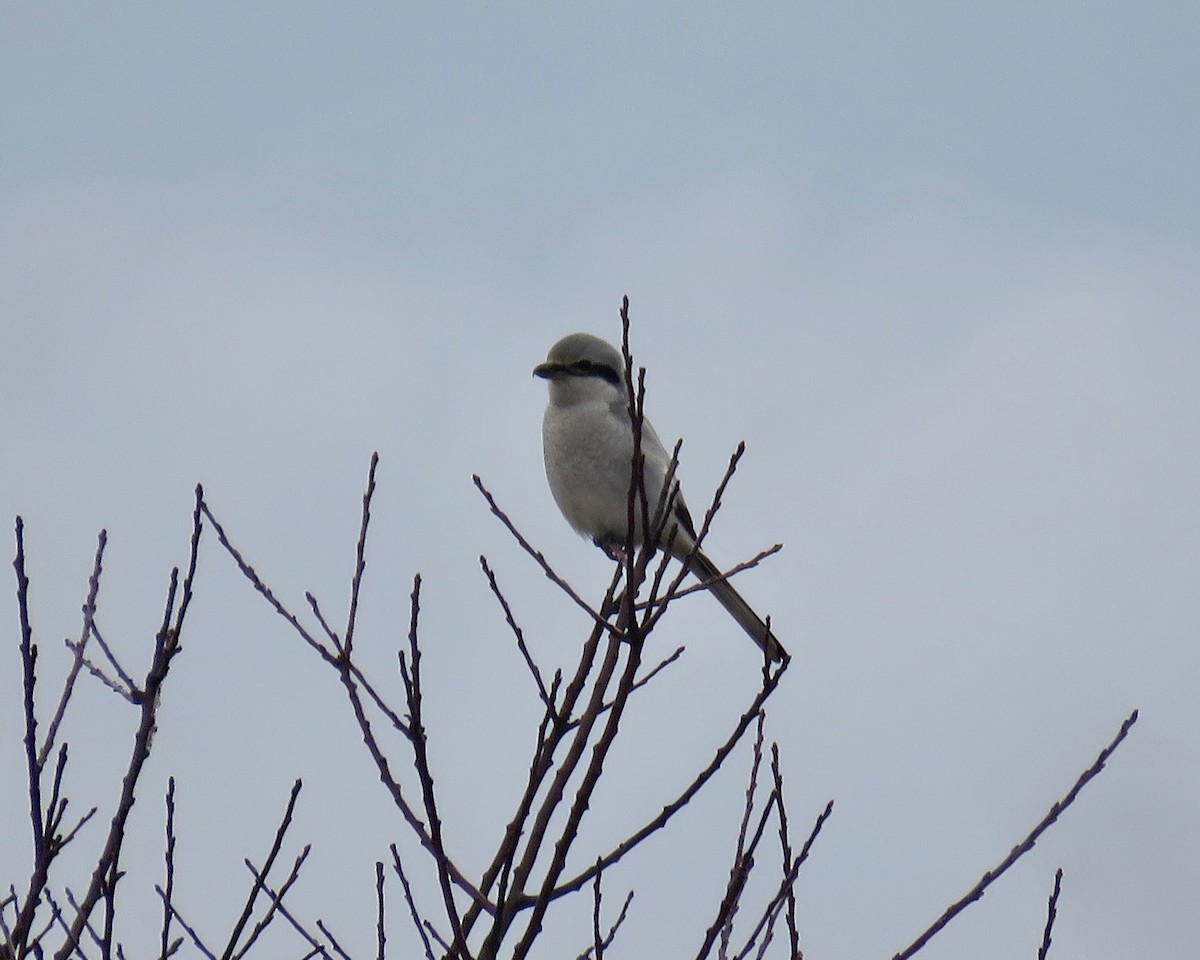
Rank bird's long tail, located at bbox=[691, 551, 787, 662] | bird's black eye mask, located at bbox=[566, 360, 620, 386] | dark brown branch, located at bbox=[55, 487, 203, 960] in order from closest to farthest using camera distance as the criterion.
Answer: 1. dark brown branch, located at bbox=[55, 487, 203, 960]
2. bird's long tail, located at bbox=[691, 551, 787, 662]
3. bird's black eye mask, located at bbox=[566, 360, 620, 386]

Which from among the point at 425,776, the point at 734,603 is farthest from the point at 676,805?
the point at 734,603

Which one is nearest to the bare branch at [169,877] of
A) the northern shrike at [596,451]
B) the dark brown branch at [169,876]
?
the dark brown branch at [169,876]

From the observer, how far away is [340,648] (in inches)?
102

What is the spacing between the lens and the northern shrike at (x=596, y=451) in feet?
16.6

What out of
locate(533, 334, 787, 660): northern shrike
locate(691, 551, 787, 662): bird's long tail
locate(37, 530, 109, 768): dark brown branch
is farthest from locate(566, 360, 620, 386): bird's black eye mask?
locate(37, 530, 109, 768): dark brown branch

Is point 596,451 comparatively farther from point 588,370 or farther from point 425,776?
point 425,776

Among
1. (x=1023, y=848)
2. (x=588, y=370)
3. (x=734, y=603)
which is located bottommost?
(x=1023, y=848)

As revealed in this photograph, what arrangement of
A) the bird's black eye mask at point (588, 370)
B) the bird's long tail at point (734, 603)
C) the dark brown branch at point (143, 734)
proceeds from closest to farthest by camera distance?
1. the dark brown branch at point (143, 734)
2. the bird's long tail at point (734, 603)
3. the bird's black eye mask at point (588, 370)

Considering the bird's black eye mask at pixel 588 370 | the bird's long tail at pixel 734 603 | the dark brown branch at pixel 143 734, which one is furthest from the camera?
the bird's black eye mask at pixel 588 370

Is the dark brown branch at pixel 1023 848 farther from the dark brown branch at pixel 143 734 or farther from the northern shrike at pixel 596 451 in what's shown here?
the northern shrike at pixel 596 451

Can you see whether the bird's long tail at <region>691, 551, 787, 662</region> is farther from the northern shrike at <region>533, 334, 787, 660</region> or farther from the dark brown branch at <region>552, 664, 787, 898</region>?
the dark brown branch at <region>552, 664, 787, 898</region>

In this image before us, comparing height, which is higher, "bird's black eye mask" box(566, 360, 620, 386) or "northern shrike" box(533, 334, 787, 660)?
"bird's black eye mask" box(566, 360, 620, 386)

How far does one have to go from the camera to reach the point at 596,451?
16.6 feet

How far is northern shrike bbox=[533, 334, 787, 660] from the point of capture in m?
5.05
